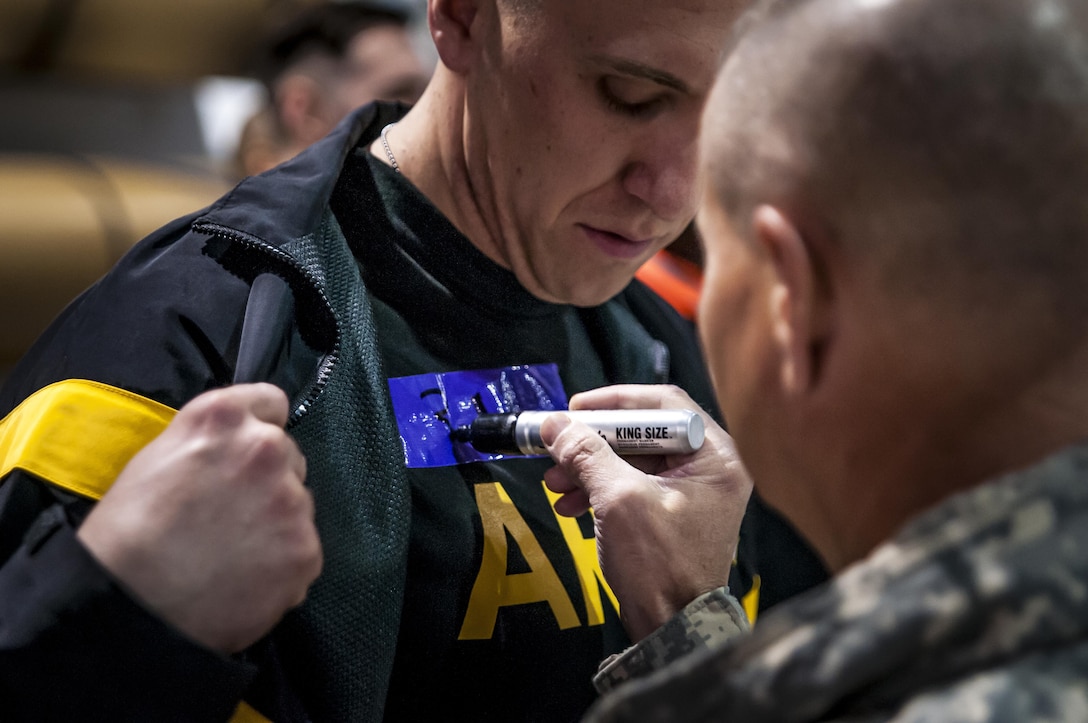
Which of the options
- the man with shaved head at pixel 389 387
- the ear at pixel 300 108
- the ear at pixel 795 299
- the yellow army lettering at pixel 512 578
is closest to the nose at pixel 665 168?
the man with shaved head at pixel 389 387

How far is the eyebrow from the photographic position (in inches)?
35.1

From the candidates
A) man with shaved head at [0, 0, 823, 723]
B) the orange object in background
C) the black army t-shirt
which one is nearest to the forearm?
man with shaved head at [0, 0, 823, 723]

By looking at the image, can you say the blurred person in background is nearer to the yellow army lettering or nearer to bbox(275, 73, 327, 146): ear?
bbox(275, 73, 327, 146): ear

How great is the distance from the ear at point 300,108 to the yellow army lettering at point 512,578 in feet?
5.35

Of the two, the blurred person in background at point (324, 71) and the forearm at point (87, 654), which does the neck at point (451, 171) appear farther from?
the blurred person in background at point (324, 71)

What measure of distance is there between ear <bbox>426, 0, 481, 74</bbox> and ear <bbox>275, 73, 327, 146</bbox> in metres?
1.47

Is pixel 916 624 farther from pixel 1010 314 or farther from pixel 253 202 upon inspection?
pixel 253 202

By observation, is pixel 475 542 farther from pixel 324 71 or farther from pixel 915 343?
pixel 324 71

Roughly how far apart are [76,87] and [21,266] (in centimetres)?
65

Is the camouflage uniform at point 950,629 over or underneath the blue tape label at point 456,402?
over

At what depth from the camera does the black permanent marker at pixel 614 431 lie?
902 millimetres

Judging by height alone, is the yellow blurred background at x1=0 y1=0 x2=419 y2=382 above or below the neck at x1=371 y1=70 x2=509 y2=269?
below

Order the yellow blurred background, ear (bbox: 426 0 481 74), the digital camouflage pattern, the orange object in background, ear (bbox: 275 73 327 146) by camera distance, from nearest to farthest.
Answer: the digital camouflage pattern → ear (bbox: 426 0 481 74) → the orange object in background → the yellow blurred background → ear (bbox: 275 73 327 146)

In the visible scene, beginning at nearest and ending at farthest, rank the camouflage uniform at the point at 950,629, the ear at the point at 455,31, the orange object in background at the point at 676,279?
the camouflage uniform at the point at 950,629 → the ear at the point at 455,31 → the orange object in background at the point at 676,279
